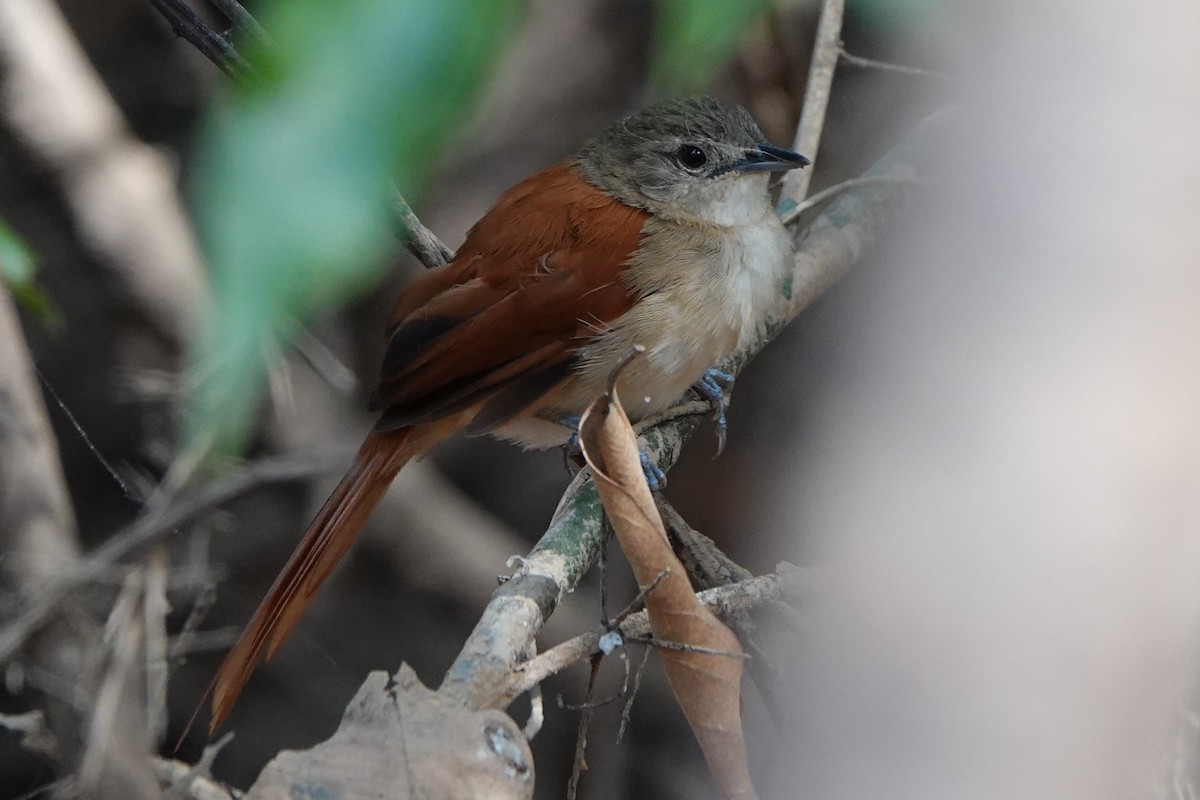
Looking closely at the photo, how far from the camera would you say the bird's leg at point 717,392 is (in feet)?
7.83

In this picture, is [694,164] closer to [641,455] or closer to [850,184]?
[850,184]

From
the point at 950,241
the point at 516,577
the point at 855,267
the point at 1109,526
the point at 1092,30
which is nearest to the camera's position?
the point at 1109,526

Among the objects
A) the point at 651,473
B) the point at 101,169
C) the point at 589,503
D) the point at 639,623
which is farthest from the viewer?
the point at 101,169

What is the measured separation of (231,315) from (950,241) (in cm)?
74

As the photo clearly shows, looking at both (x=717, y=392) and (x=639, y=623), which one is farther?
(x=717, y=392)

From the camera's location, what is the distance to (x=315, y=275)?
1.26m

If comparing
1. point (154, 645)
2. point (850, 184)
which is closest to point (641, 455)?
point (850, 184)

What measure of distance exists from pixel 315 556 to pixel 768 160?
1.16 metres

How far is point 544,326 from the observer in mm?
2162

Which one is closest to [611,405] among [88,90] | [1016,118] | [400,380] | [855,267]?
[1016,118]

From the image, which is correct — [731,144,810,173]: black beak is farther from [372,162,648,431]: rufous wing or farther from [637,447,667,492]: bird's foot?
[637,447,667,492]: bird's foot

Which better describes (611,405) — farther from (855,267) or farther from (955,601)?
(855,267)

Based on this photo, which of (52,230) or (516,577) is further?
(52,230)

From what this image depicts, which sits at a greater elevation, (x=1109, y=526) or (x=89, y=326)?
(x=1109, y=526)
